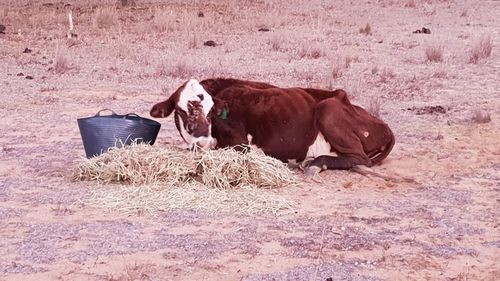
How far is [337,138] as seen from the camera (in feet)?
25.1

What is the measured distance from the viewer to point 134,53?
631 inches

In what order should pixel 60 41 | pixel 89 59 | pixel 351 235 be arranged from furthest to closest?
pixel 60 41
pixel 89 59
pixel 351 235

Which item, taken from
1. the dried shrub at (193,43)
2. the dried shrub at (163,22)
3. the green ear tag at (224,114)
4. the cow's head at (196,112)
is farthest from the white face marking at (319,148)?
the dried shrub at (163,22)

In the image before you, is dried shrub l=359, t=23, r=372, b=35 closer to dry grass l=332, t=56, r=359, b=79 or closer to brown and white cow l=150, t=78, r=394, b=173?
dry grass l=332, t=56, r=359, b=79

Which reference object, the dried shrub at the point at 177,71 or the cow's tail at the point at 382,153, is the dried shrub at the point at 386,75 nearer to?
the dried shrub at the point at 177,71

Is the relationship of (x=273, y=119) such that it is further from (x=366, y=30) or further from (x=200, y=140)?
(x=366, y=30)

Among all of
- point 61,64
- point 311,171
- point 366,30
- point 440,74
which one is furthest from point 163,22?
point 311,171

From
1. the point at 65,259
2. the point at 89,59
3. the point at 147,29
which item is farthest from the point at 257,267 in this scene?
the point at 147,29

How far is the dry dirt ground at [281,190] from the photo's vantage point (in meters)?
5.23

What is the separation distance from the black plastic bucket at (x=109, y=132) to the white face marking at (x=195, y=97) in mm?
570

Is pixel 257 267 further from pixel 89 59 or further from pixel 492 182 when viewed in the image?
pixel 89 59

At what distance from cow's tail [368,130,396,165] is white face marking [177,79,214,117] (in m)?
1.83

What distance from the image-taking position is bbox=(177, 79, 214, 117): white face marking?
7.11m

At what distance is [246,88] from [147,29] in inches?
495
